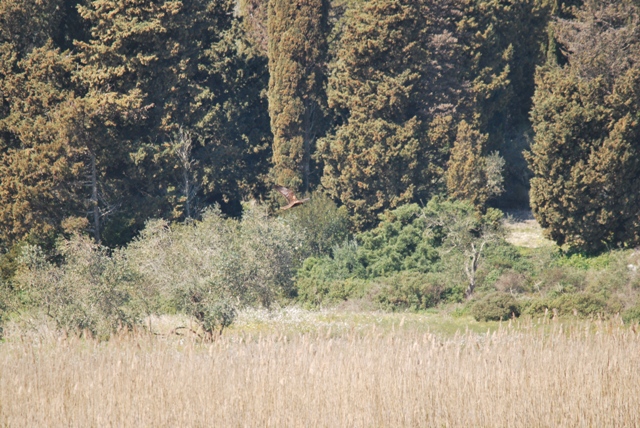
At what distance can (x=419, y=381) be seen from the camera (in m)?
14.7

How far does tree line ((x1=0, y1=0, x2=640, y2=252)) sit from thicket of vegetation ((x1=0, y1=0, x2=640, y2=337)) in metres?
0.10

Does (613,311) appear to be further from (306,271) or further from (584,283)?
(306,271)

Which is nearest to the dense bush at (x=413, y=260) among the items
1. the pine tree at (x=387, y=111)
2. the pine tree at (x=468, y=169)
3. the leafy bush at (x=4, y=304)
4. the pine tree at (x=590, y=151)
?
the pine tree at (x=590, y=151)

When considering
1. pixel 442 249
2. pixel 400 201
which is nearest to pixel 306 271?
pixel 442 249

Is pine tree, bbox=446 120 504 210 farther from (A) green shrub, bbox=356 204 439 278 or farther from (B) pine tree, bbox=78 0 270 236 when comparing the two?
(B) pine tree, bbox=78 0 270 236

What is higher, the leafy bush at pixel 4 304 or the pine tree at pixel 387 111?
the pine tree at pixel 387 111

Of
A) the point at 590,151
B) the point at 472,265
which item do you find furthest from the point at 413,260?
the point at 590,151

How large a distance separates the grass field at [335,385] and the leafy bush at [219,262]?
6.00 meters

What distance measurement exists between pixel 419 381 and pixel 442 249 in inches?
795

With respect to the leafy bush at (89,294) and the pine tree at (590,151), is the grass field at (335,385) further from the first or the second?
the pine tree at (590,151)

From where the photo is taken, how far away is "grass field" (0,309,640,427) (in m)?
14.1

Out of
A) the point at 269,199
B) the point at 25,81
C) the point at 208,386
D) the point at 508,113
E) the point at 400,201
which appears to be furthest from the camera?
the point at 508,113

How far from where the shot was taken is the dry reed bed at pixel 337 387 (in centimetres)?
1411

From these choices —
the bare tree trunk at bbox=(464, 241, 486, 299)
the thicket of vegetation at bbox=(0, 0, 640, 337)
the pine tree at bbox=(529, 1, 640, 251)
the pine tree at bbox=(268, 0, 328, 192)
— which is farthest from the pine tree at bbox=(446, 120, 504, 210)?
the pine tree at bbox=(268, 0, 328, 192)
